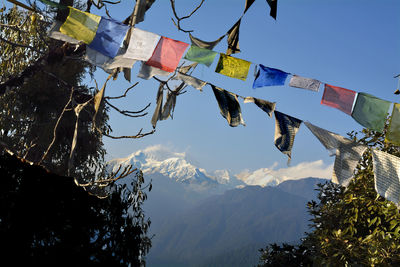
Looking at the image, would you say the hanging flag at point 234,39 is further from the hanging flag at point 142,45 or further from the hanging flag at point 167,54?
the hanging flag at point 142,45

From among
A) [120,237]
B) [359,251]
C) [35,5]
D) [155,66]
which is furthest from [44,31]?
[359,251]

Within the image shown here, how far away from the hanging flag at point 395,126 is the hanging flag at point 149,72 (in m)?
4.17

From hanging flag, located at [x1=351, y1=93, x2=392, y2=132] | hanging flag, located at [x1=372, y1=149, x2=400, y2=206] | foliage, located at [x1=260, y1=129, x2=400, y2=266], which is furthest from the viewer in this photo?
foliage, located at [x1=260, y1=129, x2=400, y2=266]

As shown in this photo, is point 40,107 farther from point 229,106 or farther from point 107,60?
point 229,106

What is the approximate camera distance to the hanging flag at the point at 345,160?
6551mm

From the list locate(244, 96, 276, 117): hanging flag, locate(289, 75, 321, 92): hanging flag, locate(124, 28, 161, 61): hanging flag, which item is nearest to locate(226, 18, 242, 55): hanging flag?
locate(289, 75, 321, 92): hanging flag

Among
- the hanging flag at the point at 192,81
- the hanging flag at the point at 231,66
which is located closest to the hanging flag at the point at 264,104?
the hanging flag at the point at 231,66

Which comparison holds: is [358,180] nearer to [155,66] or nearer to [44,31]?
[155,66]

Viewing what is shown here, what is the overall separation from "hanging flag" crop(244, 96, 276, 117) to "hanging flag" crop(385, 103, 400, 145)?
2.14 m

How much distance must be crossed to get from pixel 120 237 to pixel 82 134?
357cm

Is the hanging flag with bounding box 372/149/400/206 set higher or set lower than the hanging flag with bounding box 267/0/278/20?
lower

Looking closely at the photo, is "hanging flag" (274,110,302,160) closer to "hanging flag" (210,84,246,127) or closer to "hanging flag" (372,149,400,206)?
"hanging flag" (210,84,246,127)

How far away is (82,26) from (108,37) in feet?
1.89

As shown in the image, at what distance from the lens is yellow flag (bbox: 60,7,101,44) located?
712cm
